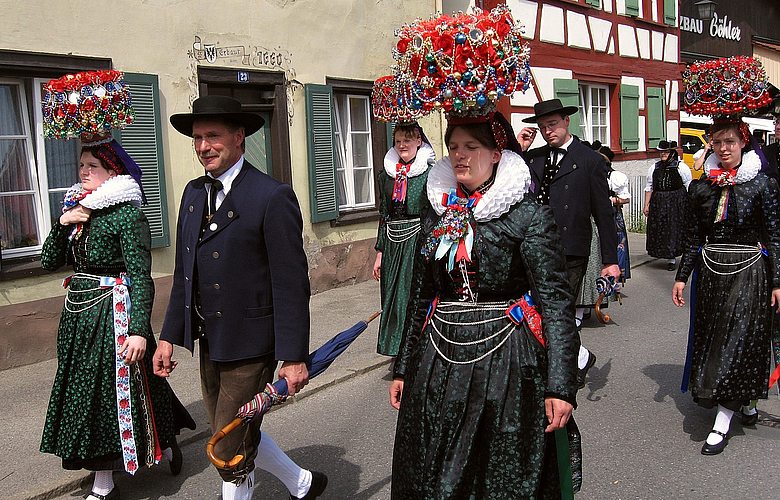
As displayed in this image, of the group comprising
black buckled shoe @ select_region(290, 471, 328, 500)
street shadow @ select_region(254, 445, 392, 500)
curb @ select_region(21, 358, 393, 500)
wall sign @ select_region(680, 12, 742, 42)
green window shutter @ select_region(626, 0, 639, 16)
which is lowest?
street shadow @ select_region(254, 445, 392, 500)

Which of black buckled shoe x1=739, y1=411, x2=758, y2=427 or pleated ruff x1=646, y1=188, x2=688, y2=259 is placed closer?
black buckled shoe x1=739, y1=411, x2=758, y2=427

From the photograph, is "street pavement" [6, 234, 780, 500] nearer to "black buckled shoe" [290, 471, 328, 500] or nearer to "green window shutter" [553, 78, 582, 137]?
"black buckled shoe" [290, 471, 328, 500]

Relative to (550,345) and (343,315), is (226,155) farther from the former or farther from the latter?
(343,315)

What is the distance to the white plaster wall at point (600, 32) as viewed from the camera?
56.2 ft

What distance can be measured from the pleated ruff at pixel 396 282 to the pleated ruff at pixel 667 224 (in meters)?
6.99

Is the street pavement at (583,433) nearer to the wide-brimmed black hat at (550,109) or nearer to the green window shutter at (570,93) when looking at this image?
the wide-brimmed black hat at (550,109)

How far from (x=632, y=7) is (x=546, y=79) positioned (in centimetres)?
428

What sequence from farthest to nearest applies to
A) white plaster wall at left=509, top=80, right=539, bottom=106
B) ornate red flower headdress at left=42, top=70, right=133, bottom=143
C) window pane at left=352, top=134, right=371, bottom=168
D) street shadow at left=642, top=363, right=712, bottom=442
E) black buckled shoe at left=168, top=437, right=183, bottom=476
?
white plaster wall at left=509, top=80, right=539, bottom=106
window pane at left=352, top=134, right=371, bottom=168
street shadow at left=642, top=363, right=712, bottom=442
black buckled shoe at left=168, top=437, right=183, bottom=476
ornate red flower headdress at left=42, top=70, right=133, bottom=143

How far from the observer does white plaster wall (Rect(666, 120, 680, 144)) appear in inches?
799

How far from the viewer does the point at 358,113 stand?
11.8 m

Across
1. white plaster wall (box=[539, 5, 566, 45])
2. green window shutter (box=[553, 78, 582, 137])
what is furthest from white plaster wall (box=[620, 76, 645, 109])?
white plaster wall (box=[539, 5, 566, 45])

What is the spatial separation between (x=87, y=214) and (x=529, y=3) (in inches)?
479

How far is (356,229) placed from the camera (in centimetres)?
1141

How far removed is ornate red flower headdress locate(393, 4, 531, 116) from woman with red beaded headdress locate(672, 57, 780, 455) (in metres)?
2.61
